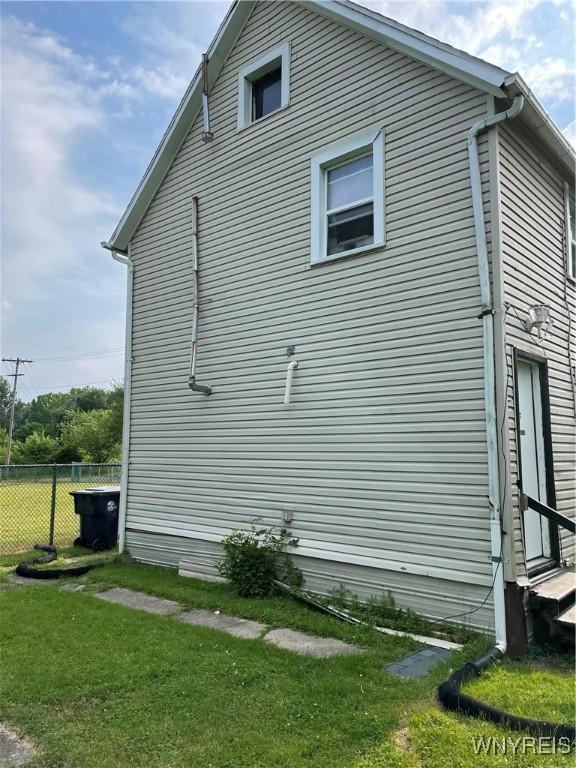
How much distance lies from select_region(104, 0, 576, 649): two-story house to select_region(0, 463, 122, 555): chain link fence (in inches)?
96.0

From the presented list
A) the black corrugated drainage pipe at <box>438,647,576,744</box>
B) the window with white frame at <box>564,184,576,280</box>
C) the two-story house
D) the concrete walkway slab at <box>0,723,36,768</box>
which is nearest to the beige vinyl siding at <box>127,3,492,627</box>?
the two-story house

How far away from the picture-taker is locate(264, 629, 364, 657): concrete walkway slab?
4312mm

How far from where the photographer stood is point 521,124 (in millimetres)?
5391

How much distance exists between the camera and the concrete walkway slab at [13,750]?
8.94ft

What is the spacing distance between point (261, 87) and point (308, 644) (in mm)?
7556

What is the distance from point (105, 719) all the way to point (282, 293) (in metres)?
4.88

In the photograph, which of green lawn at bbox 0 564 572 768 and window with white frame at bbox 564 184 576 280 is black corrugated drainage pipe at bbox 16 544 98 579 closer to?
green lawn at bbox 0 564 572 768

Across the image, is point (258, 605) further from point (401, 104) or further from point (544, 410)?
point (401, 104)

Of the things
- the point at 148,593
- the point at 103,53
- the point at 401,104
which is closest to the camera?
the point at 401,104

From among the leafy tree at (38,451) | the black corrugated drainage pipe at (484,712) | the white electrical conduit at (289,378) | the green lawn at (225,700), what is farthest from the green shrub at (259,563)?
the leafy tree at (38,451)

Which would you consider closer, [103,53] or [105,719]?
[105,719]

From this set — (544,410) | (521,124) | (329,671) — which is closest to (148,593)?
(329,671)

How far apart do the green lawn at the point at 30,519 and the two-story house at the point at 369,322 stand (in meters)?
2.78

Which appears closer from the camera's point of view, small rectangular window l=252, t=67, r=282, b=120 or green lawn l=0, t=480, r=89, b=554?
small rectangular window l=252, t=67, r=282, b=120
